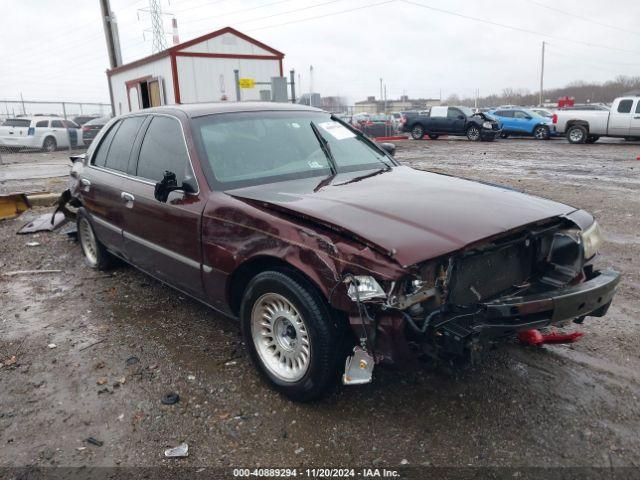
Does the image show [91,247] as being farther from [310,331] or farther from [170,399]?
[310,331]

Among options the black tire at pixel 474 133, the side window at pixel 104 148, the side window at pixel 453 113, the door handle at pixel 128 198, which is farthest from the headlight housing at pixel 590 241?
the side window at pixel 453 113

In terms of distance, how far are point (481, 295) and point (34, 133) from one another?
22.9 m

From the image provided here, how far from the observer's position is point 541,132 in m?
23.9

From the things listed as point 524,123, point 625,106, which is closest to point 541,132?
point 524,123

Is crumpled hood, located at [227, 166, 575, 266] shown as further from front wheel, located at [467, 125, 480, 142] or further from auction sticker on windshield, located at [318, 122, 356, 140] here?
front wheel, located at [467, 125, 480, 142]

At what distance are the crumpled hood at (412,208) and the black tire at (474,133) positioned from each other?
21.2 metres

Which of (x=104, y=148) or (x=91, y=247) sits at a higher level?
(x=104, y=148)

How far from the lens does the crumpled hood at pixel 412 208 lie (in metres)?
2.49

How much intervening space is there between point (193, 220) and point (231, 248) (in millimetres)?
455

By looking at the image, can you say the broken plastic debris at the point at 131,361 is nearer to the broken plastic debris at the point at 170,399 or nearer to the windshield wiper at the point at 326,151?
the broken plastic debris at the point at 170,399

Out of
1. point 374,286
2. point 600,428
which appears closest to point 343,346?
point 374,286

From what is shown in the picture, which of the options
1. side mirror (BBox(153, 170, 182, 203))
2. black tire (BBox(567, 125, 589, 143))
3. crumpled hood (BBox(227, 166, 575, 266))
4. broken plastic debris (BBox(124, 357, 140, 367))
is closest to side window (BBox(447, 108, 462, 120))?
black tire (BBox(567, 125, 589, 143))

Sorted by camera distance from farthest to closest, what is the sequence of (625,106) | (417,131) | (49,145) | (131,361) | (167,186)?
(417,131)
(49,145)
(625,106)
(131,361)
(167,186)

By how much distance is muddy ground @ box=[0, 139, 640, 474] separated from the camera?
8.49ft
